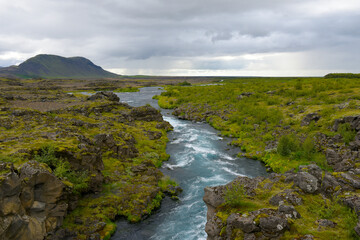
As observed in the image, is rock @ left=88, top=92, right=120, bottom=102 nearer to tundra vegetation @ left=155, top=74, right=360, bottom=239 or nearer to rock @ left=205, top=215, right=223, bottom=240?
tundra vegetation @ left=155, top=74, right=360, bottom=239

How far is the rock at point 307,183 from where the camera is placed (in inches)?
599

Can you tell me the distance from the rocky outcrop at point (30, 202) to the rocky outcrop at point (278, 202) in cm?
1095

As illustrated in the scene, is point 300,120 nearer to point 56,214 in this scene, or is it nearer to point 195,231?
point 195,231

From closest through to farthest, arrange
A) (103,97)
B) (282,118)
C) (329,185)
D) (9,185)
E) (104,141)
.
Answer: (9,185)
(329,185)
(104,141)
(282,118)
(103,97)

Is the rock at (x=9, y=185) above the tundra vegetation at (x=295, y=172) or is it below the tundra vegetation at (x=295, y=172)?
above

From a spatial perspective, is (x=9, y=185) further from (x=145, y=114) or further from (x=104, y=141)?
(x=145, y=114)

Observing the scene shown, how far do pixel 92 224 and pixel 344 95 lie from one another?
50429mm

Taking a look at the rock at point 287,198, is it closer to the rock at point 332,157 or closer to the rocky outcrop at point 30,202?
the rock at point 332,157

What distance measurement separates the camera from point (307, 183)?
1548 centimetres

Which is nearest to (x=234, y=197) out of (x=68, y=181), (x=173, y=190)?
(x=173, y=190)

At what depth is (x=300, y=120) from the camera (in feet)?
128

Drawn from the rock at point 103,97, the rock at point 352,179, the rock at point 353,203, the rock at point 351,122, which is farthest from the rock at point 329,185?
the rock at point 103,97

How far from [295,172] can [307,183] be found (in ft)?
26.4

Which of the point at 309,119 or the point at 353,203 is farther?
the point at 309,119
